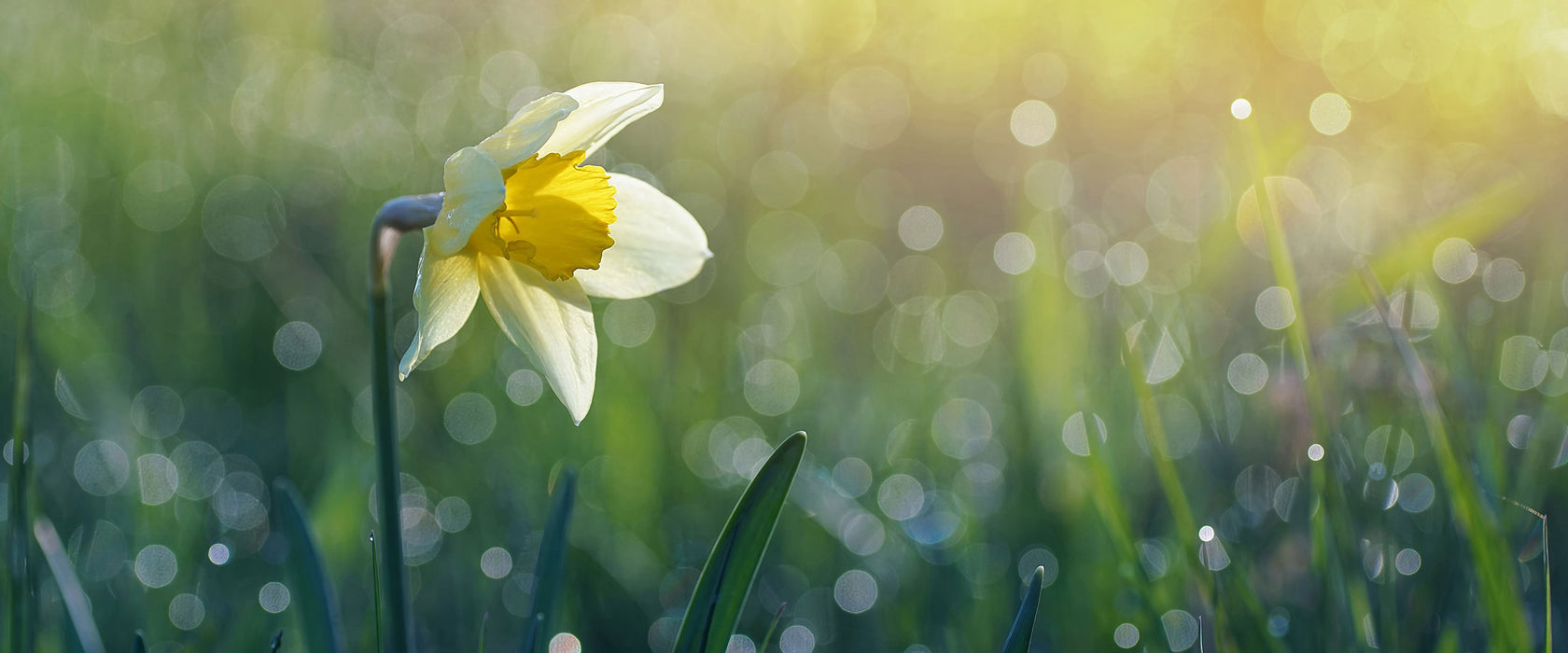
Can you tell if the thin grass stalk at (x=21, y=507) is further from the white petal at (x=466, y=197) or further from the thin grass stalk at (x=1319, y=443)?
the thin grass stalk at (x=1319, y=443)

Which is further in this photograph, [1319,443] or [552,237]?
[1319,443]

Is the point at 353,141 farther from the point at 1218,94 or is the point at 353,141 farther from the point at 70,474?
the point at 1218,94

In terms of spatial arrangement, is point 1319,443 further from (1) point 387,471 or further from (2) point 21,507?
(2) point 21,507

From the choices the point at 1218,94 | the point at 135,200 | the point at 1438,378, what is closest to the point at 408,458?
the point at 135,200

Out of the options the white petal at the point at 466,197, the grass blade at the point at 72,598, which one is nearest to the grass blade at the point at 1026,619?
the white petal at the point at 466,197

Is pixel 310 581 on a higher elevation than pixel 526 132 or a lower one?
lower

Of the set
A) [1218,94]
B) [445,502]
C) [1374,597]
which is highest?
[1218,94]

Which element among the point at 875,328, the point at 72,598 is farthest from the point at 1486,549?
the point at 875,328
